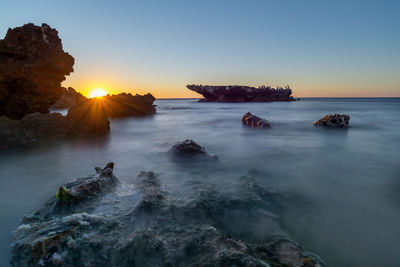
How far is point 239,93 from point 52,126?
197 ft

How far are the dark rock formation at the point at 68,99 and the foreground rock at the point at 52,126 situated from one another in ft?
66.4

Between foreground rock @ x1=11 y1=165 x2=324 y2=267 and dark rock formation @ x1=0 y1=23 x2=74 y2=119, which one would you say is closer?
foreground rock @ x1=11 y1=165 x2=324 y2=267

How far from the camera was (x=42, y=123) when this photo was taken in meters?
7.59

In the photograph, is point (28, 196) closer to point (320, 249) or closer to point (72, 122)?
point (320, 249)

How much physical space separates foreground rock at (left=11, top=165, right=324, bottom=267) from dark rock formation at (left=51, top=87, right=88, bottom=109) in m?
28.2

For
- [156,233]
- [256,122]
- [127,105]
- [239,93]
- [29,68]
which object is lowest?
[156,233]

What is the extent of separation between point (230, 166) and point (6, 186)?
441 cm

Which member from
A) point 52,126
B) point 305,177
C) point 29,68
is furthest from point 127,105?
point 305,177

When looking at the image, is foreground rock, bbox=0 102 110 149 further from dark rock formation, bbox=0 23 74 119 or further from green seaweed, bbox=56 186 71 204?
green seaweed, bbox=56 186 71 204

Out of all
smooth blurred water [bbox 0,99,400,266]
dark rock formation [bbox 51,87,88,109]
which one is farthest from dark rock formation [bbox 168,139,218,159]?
dark rock formation [bbox 51,87,88,109]

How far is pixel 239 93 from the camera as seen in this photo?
209 ft

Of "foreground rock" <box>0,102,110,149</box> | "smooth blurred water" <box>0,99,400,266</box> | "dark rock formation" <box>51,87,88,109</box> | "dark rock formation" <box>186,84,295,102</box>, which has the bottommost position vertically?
"smooth blurred water" <box>0,99,400,266</box>

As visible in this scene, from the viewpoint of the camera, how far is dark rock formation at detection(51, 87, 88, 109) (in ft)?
85.9

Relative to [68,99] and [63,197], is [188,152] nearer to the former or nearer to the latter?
[63,197]
